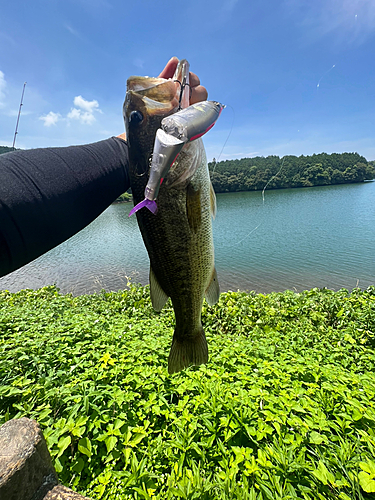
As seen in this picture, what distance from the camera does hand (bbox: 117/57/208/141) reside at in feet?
4.82

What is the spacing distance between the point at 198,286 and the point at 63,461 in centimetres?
199

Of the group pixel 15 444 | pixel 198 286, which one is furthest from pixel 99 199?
pixel 15 444

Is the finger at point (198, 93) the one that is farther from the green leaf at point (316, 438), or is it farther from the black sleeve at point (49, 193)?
the green leaf at point (316, 438)

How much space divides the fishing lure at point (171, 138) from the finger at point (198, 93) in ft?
1.77

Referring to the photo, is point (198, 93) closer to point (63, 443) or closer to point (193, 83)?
point (193, 83)

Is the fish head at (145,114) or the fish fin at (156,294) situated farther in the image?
the fish fin at (156,294)

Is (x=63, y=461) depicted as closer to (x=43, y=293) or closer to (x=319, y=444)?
(x=319, y=444)

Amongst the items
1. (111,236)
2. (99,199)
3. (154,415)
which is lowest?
(111,236)

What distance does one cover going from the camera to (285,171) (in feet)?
61.0

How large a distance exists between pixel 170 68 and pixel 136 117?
0.46m

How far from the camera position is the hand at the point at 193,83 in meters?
1.47

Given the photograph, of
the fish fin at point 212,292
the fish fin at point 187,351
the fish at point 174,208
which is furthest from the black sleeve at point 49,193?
the fish fin at point 187,351

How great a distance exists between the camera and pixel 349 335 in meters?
4.50

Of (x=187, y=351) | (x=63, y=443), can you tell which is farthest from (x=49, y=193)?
(x=63, y=443)
